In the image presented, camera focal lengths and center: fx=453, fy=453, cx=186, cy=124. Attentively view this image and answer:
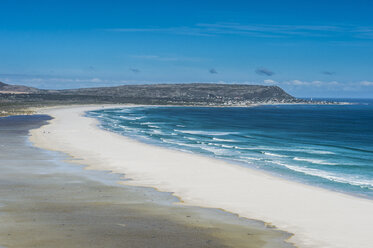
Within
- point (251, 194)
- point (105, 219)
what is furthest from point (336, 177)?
point (105, 219)

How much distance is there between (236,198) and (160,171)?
26.5 feet

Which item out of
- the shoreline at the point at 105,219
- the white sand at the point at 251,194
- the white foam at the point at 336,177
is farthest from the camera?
the white foam at the point at 336,177

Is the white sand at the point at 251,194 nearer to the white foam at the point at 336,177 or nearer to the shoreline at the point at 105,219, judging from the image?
the shoreline at the point at 105,219

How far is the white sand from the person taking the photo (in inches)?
595

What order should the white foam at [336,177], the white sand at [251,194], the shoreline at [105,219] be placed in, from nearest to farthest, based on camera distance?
the shoreline at [105,219] < the white sand at [251,194] < the white foam at [336,177]

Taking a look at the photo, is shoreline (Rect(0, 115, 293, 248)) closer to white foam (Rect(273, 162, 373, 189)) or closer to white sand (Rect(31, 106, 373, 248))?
white sand (Rect(31, 106, 373, 248))

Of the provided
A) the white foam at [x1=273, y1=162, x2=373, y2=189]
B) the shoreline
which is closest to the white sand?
the shoreline

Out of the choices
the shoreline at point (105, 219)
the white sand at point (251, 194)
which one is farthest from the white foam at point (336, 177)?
the shoreline at point (105, 219)

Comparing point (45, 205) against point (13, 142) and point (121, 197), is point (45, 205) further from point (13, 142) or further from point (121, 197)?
point (13, 142)

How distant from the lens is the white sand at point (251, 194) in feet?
49.6

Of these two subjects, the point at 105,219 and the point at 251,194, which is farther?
the point at 251,194

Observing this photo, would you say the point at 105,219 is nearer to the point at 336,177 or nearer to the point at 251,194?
the point at 251,194

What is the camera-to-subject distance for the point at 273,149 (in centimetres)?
4209

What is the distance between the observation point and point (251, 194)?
2106 centimetres
